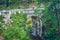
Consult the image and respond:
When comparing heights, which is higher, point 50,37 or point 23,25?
point 23,25

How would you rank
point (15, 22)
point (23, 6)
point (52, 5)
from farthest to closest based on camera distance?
point (23, 6) → point (52, 5) → point (15, 22)

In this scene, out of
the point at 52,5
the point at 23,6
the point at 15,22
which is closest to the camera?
the point at 15,22

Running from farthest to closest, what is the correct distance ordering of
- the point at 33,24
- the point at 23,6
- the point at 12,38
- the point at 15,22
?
the point at 23,6 < the point at 33,24 < the point at 15,22 < the point at 12,38

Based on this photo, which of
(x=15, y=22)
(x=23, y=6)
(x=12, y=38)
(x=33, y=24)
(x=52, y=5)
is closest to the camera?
(x=12, y=38)

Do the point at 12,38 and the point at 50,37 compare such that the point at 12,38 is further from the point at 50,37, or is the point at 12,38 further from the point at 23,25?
the point at 50,37

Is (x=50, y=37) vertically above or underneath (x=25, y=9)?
underneath

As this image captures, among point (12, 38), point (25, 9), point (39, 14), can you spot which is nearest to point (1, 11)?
point (25, 9)

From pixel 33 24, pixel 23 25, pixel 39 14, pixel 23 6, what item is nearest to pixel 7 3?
pixel 23 6

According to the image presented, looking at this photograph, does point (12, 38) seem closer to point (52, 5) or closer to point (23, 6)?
point (52, 5)

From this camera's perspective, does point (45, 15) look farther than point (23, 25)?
Yes
